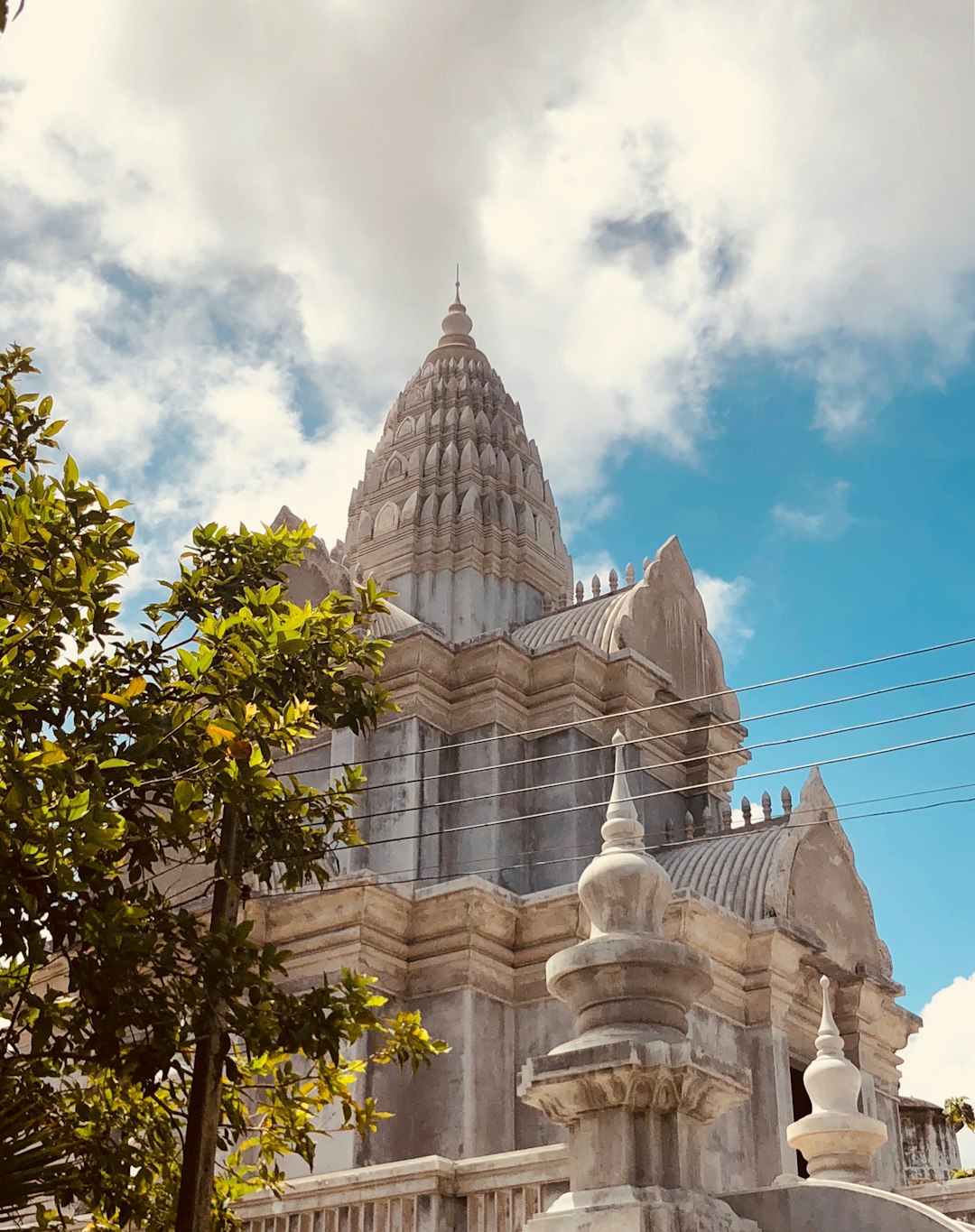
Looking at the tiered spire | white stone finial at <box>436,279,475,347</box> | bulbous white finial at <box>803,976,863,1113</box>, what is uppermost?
white stone finial at <box>436,279,475,347</box>

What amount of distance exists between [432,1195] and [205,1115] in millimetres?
2341

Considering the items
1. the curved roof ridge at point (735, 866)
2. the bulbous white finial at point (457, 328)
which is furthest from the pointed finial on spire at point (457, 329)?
the curved roof ridge at point (735, 866)

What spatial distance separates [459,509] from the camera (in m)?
32.4

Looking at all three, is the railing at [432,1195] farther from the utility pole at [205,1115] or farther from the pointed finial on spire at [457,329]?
the pointed finial on spire at [457,329]

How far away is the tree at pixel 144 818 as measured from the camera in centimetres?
699

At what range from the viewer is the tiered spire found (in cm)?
3159

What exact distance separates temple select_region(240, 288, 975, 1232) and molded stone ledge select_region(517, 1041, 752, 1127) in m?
0.02

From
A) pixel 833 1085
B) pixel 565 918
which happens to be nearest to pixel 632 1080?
pixel 833 1085

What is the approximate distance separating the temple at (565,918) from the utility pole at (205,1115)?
1.85 meters

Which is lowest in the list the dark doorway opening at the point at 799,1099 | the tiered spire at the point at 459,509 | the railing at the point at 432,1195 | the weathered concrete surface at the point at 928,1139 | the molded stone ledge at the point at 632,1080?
the railing at the point at 432,1195

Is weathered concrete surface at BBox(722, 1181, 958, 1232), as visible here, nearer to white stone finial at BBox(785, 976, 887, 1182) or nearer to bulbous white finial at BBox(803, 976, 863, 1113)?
white stone finial at BBox(785, 976, 887, 1182)

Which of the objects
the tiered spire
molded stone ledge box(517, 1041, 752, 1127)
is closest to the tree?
molded stone ledge box(517, 1041, 752, 1127)

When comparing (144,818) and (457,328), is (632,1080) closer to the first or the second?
(144,818)

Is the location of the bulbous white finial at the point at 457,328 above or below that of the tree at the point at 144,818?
above
